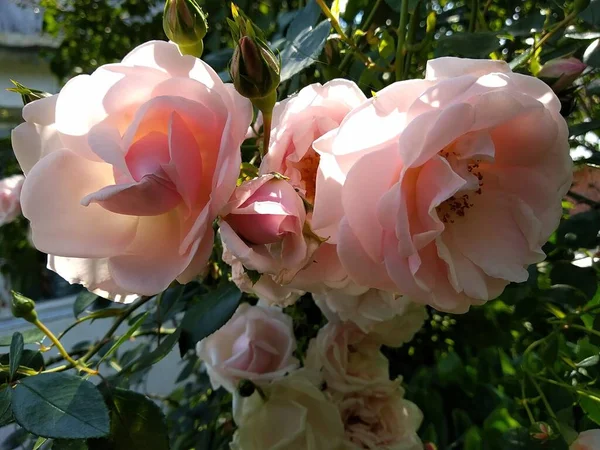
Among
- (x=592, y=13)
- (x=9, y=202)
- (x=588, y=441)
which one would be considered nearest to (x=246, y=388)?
(x=588, y=441)

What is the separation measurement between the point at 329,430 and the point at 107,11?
0.72 m

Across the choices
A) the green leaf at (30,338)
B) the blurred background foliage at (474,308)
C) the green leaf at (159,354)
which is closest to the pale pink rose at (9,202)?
the blurred background foliage at (474,308)

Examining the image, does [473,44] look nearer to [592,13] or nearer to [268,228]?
[592,13]

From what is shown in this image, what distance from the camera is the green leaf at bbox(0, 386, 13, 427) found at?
27 cm

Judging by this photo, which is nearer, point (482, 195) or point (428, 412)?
point (482, 195)

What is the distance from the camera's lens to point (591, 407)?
39 centimetres

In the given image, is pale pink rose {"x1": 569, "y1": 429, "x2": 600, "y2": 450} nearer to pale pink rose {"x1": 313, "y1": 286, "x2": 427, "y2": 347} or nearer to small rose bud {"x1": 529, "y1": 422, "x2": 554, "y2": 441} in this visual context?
small rose bud {"x1": 529, "y1": 422, "x2": 554, "y2": 441}

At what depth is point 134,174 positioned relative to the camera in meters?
0.22

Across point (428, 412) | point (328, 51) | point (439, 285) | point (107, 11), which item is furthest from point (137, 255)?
point (107, 11)

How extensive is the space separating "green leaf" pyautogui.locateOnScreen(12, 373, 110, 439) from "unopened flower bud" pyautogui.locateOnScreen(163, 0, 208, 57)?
19 centimetres

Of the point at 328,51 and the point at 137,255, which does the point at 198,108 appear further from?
the point at 328,51

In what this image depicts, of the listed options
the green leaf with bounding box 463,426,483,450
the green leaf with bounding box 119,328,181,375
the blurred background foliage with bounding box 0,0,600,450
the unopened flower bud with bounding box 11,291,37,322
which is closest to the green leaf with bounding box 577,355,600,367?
the blurred background foliage with bounding box 0,0,600,450

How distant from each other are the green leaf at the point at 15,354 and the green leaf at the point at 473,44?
1.13ft

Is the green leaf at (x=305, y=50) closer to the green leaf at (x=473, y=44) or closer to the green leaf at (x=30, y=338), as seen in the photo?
the green leaf at (x=473, y=44)
